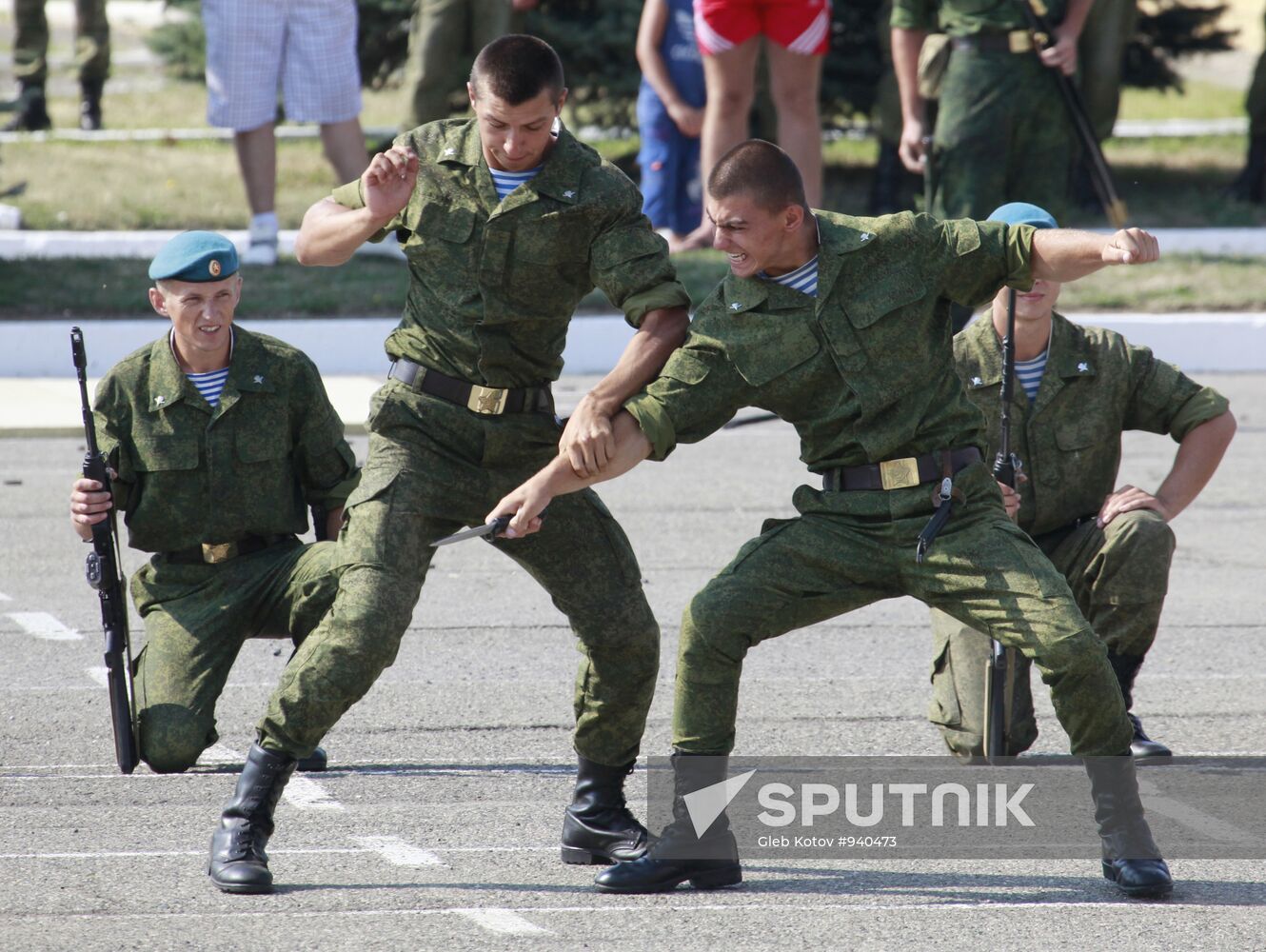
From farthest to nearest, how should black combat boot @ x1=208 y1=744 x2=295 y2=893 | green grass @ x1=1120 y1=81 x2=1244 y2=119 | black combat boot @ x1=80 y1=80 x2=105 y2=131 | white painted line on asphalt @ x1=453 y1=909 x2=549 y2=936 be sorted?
green grass @ x1=1120 y1=81 x2=1244 y2=119 → black combat boot @ x1=80 y1=80 x2=105 y2=131 → black combat boot @ x1=208 y1=744 x2=295 y2=893 → white painted line on asphalt @ x1=453 y1=909 x2=549 y2=936

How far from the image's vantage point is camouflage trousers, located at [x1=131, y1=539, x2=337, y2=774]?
562 centimetres

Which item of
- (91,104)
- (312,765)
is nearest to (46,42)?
(91,104)

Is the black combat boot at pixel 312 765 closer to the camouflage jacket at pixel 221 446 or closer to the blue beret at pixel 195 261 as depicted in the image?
the camouflage jacket at pixel 221 446

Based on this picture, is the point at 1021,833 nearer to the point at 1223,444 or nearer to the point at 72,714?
the point at 1223,444

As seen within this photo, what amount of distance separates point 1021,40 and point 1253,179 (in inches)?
247

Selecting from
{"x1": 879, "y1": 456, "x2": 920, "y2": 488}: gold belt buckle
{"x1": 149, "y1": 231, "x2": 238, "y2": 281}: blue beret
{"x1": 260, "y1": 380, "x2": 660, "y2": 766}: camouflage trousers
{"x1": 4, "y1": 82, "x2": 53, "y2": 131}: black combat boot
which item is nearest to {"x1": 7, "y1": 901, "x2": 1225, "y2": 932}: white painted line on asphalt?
{"x1": 260, "y1": 380, "x2": 660, "y2": 766}: camouflage trousers

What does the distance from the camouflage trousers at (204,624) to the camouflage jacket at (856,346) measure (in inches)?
50.4

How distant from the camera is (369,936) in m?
4.39

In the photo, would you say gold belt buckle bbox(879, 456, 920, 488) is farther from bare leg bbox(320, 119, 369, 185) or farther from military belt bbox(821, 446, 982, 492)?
bare leg bbox(320, 119, 369, 185)

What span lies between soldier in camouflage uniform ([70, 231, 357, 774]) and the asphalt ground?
328 millimetres

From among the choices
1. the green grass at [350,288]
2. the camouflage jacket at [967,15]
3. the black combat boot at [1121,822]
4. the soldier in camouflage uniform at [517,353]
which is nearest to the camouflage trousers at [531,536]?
the soldier in camouflage uniform at [517,353]

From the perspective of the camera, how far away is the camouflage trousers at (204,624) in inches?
221

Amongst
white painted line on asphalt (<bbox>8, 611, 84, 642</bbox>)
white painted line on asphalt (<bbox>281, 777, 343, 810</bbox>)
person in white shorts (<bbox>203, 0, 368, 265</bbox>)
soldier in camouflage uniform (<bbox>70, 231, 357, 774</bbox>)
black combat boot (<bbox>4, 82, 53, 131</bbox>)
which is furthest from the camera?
black combat boot (<bbox>4, 82, 53, 131</bbox>)

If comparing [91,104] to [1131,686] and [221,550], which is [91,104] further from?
[1131,686]
